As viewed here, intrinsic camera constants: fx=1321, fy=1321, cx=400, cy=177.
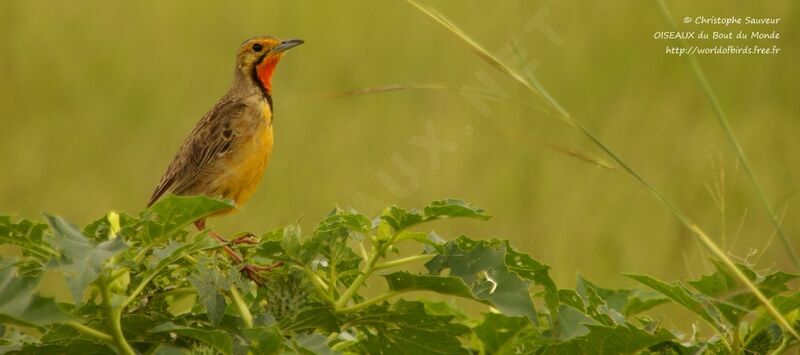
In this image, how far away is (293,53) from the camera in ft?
31.9

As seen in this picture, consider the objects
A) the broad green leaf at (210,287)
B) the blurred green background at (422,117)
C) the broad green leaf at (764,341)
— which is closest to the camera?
the broad green leaf at (210,287)

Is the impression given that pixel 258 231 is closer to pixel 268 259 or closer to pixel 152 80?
pixel 152 80

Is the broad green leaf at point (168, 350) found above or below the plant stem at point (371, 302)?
above

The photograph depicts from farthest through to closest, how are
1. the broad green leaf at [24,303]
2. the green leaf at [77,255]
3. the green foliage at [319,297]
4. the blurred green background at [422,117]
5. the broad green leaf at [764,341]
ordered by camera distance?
the blurred green background at [422,117]
the broad green leaf at [764,341]
the green foliage at [319,297]
the broad green leaf at [24,303]
the green leaf at [77,255]

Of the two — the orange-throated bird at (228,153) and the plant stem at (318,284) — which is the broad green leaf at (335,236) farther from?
the orange-throated bird at (228,153)

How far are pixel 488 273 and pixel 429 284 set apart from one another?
91 mm

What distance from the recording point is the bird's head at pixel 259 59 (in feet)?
15.2

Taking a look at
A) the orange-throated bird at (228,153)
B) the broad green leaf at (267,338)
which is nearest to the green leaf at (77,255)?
the broad green leaf at (267,338)

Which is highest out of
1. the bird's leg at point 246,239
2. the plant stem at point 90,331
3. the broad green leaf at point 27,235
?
the bird's leg at point 246,239

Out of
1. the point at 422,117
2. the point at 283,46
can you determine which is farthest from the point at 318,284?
the point at 422,117

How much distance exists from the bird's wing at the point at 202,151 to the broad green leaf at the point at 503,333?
7.27 feet

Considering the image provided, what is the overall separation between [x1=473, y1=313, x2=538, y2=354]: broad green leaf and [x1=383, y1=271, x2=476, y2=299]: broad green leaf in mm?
147

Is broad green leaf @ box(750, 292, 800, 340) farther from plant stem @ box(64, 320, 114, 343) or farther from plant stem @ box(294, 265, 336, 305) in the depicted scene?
plant stem @ box(64, 320, 114, 343)

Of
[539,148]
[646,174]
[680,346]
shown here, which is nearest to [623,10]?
[539,148]
